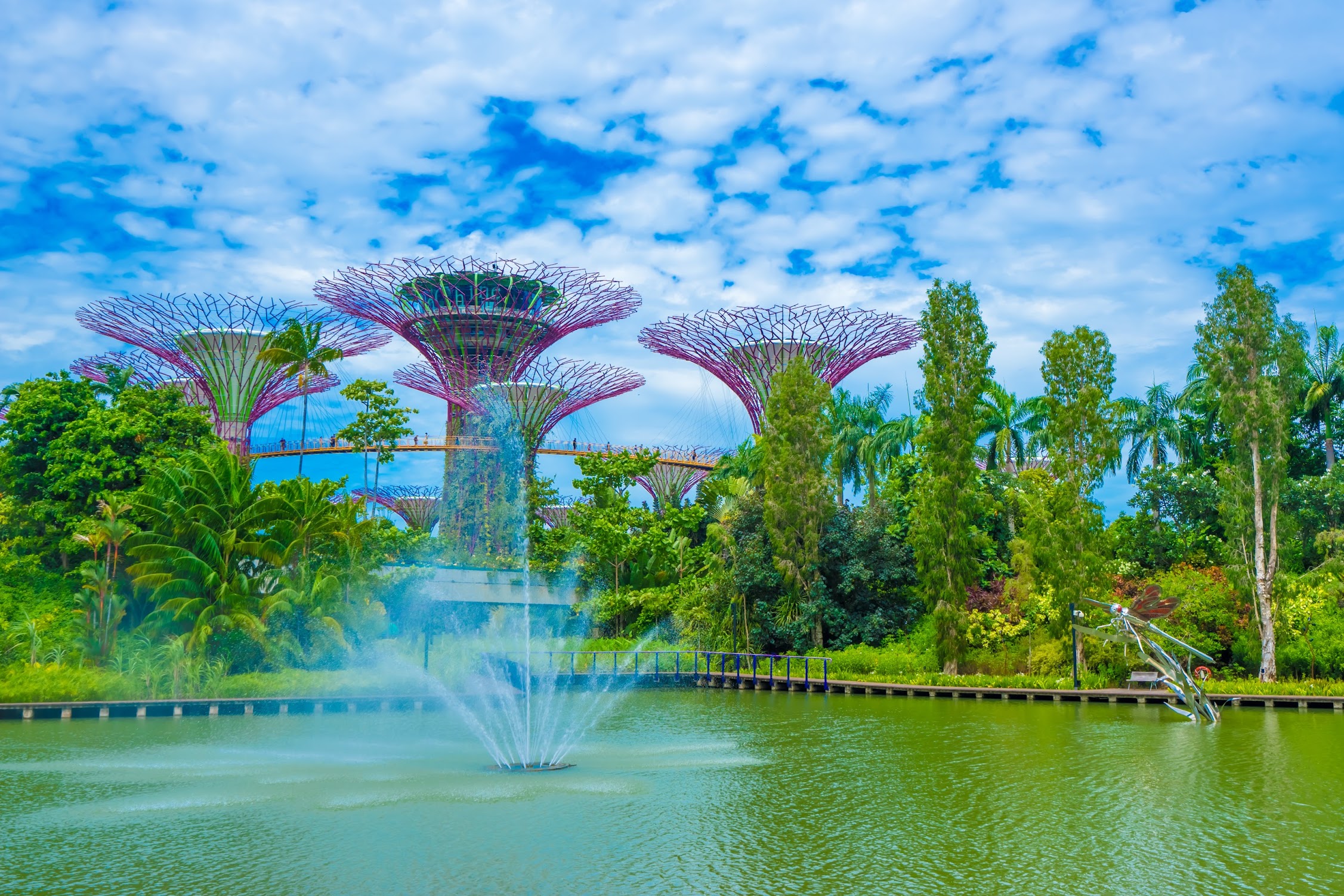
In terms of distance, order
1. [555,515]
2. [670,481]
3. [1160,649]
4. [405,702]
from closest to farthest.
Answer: [1160,649]
[405,702]
[670,481]
[555,515]

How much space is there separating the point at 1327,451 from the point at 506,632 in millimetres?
27785

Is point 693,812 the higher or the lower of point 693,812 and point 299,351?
the lower

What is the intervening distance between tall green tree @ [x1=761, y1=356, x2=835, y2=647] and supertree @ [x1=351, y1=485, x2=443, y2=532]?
97.4ft

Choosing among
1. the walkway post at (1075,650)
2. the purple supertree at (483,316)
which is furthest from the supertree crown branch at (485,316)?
the walkway post at (1075,650)

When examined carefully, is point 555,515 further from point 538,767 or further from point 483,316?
point 538,767

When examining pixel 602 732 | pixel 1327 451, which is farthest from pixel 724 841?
pixel 1327 451

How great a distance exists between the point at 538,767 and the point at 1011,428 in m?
27.5

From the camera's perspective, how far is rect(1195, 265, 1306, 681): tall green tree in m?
26.0

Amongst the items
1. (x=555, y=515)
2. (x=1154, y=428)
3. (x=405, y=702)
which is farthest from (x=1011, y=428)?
(x=555, y=515)

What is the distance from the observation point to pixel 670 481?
209 feet

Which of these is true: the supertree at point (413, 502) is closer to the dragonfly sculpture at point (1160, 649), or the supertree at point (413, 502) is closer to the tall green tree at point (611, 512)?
the tall green tree at point (611, 512)

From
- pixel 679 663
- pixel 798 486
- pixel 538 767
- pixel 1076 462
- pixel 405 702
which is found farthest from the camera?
pixel 798 486

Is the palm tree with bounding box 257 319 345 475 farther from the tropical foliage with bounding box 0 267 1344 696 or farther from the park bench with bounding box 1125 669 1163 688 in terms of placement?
the park bench with bounding box 1125 669 1163 688

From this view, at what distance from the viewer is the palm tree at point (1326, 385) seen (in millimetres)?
33438
